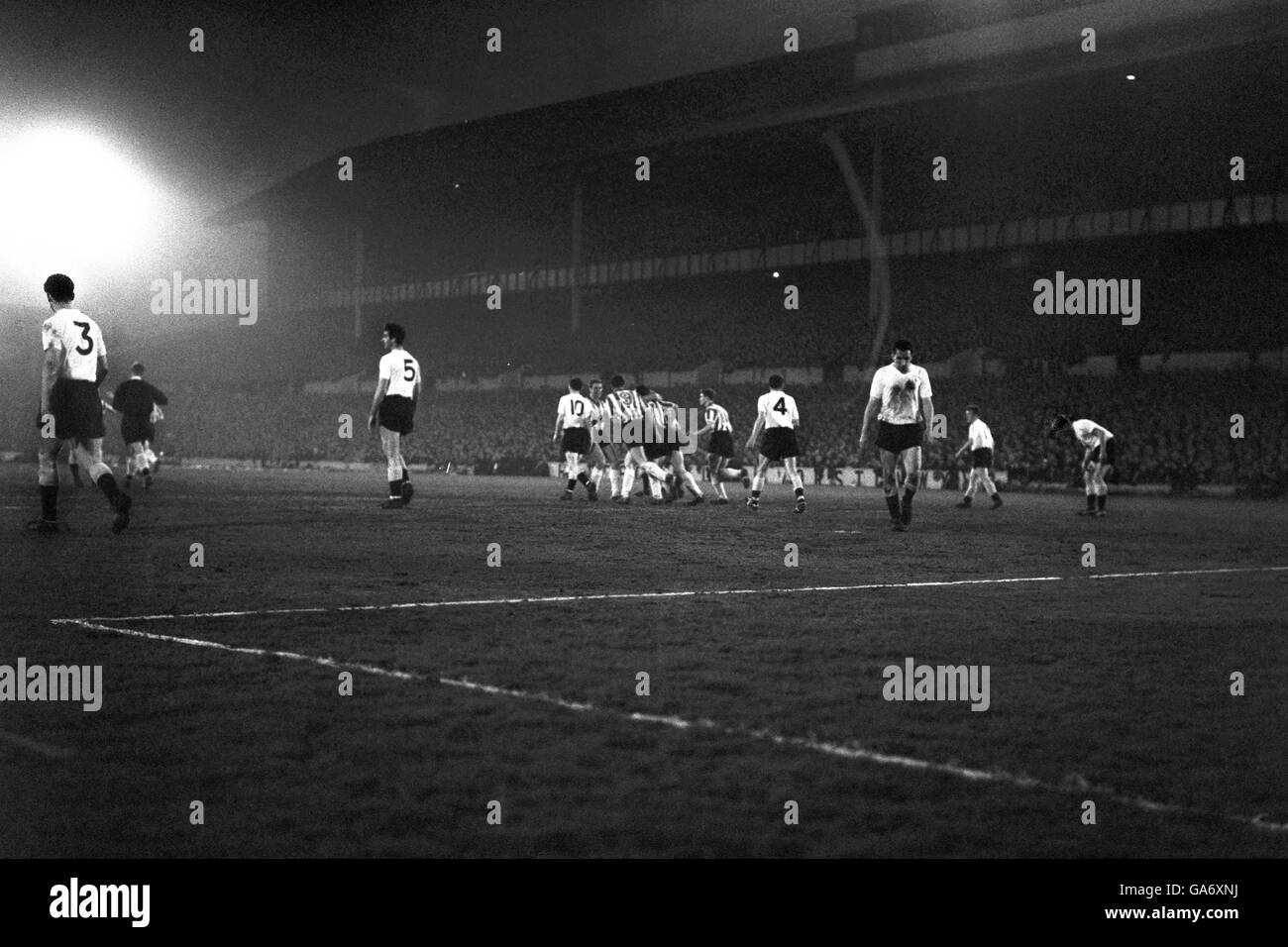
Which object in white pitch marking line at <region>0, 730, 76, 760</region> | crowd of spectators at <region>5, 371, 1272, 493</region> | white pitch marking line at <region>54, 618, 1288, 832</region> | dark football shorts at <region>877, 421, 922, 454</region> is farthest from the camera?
crowd of spectators at <region>5, 371, 1272, 493</region>

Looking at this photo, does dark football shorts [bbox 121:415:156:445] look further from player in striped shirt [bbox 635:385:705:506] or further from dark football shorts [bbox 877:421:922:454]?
dark football shorts [bbox 877:421:922:454]

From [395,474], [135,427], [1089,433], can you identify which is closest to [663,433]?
[395,474]

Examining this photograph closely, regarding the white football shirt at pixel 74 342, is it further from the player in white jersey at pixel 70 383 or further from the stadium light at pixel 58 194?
the stadium light at pixel 58 194

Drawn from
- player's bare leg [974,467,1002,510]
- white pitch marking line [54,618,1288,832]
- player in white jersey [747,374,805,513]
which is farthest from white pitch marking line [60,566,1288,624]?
player's bare leg [974,467,1002,510]

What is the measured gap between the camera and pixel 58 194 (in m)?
36.7

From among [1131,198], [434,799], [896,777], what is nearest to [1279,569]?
[896,777]

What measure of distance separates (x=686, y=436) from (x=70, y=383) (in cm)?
1326

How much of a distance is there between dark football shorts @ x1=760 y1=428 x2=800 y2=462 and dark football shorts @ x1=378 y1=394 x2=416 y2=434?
5.73m

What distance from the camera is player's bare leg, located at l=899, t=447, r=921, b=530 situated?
1734cm

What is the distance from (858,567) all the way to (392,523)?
7115 millimetres

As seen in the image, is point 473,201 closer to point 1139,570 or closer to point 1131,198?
point 1131,198

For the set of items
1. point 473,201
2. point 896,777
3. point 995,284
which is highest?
point 473,201

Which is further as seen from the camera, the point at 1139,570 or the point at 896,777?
the point at 1139,570

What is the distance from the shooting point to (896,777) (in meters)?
4.50
